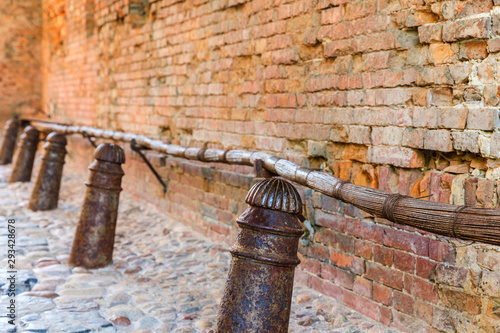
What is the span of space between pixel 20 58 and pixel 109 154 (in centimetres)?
1077

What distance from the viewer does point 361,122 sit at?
2828mm

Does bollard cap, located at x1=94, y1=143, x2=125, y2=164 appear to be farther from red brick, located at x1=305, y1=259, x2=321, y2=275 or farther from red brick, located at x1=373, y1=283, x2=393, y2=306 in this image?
red brick, located at x1=373, y1=283, x2=393, y2=306

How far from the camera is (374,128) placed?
2742 mm

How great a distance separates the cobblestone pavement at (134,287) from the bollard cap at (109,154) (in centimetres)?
83

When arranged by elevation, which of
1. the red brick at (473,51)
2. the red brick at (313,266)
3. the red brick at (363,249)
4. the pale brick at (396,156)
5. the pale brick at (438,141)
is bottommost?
the red brick at (313,266)

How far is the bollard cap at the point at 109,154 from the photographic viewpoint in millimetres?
3648

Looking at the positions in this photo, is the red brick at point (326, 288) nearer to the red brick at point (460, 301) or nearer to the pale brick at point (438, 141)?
the red brick at point (460, 301)

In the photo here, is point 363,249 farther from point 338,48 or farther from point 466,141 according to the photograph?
point 338,48

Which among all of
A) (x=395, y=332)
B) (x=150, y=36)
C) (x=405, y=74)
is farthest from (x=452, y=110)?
(x=150, y=36)

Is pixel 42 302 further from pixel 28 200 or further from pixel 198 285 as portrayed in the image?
pixel 28 200

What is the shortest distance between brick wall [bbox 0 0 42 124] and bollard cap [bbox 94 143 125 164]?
10.3m

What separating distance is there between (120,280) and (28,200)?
307cm

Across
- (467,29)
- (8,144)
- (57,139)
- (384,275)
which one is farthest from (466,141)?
(8,144)

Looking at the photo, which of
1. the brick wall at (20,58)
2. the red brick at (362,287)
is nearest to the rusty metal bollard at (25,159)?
the red brick at (362,287)
